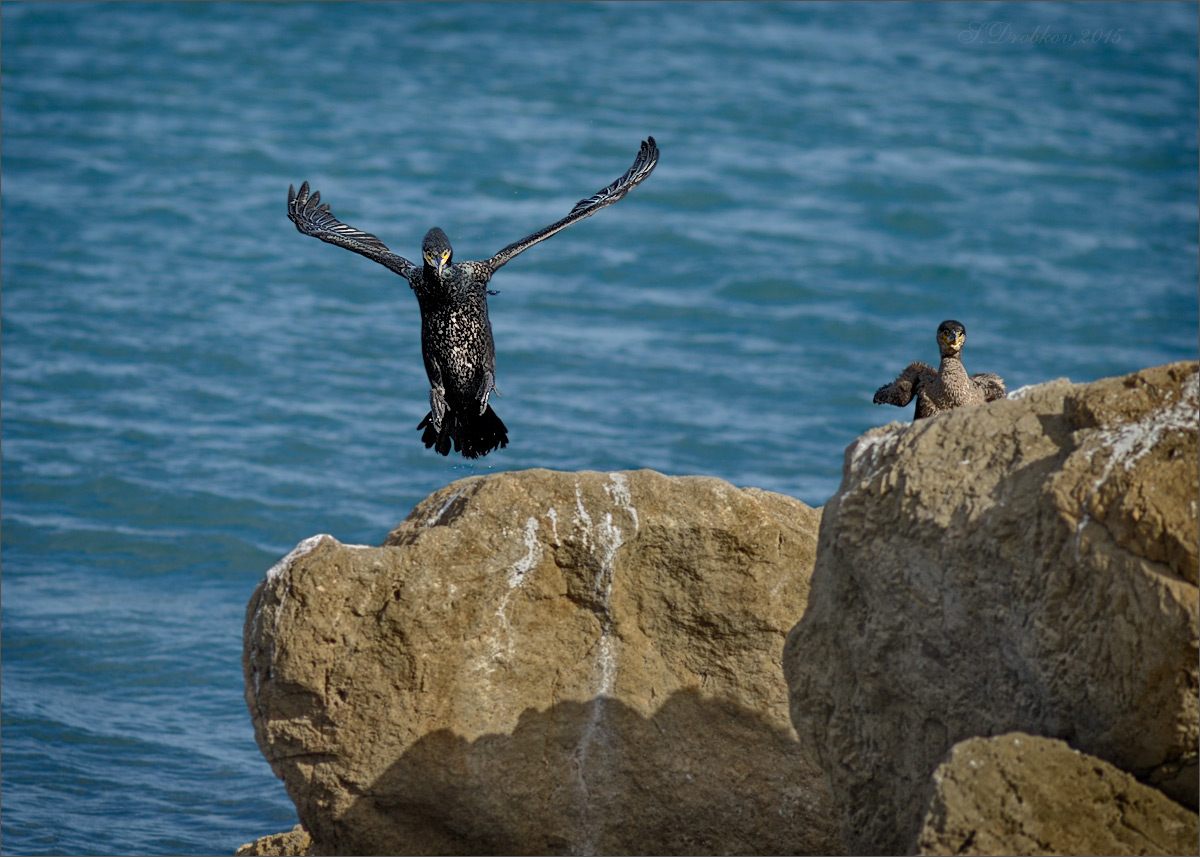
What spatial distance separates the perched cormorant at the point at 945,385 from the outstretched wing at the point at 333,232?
118 inches

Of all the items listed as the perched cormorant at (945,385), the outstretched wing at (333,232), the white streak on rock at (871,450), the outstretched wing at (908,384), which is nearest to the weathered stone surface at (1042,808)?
the white streak on rock at (871,450)

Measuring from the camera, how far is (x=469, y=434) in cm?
830

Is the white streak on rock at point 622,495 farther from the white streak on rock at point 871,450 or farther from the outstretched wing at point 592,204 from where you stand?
the outstretched wing at point 592,204

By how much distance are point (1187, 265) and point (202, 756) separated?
1606 centimetres

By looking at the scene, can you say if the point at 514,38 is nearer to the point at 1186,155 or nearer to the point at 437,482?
the point at 1186,155

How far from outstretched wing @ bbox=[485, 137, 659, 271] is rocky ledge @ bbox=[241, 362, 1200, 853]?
2.42m

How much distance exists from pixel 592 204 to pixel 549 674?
3.39 meters

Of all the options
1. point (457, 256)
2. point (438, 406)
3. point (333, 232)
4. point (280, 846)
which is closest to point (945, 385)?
point (438, 406)

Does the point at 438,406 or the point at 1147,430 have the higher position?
the point at 438,406

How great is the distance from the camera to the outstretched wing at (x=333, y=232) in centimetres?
820

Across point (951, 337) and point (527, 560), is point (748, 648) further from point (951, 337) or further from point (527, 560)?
point (951, 337)

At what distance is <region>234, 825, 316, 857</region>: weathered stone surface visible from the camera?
6281 mm

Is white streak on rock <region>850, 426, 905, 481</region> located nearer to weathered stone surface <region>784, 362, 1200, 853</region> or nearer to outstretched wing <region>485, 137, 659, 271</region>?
weathered stone surface <region>784, 362, 1200, 853</region>

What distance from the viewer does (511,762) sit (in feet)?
18.2
